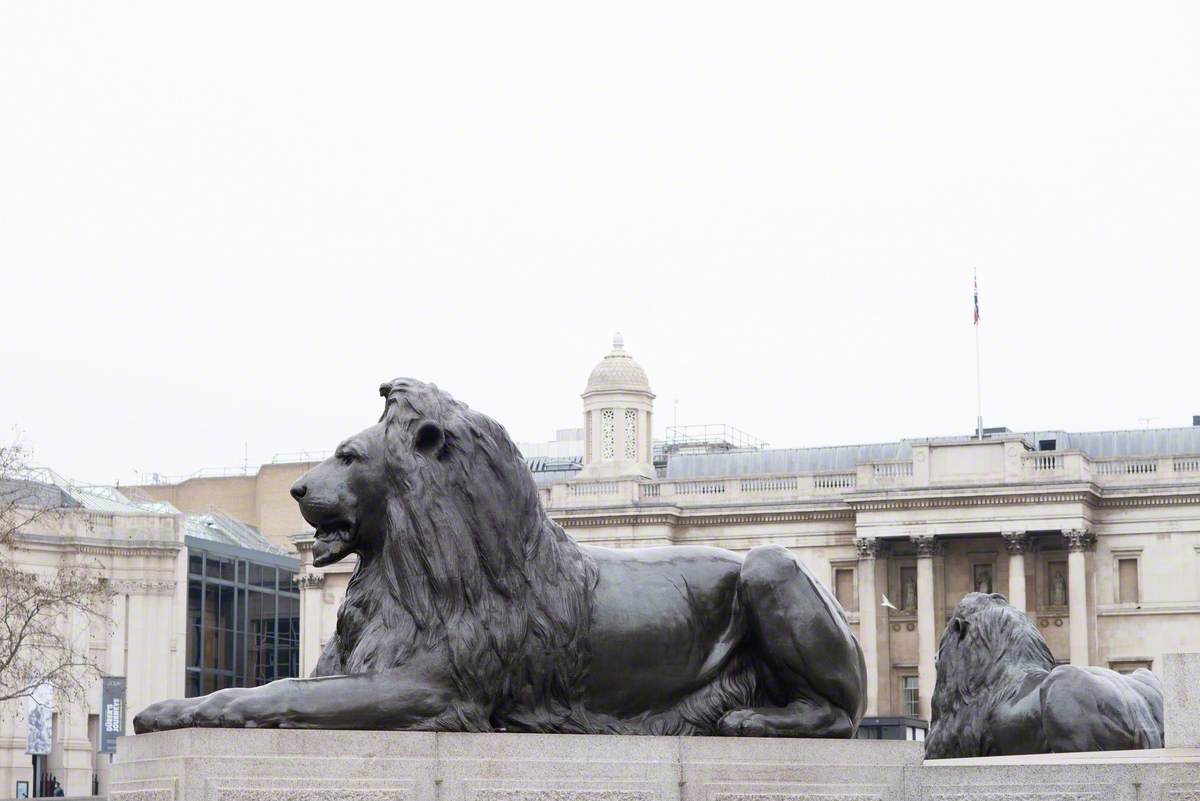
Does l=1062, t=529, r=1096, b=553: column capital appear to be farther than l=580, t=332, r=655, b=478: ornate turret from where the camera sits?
No

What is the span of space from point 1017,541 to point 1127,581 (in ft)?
11.8

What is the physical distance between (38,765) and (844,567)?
26.6 metres

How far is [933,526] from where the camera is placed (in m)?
75.9

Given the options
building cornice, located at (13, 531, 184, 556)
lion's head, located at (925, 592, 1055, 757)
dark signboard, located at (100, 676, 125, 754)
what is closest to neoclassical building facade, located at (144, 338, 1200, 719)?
building cornice, located at (13, 531, 184, 556)

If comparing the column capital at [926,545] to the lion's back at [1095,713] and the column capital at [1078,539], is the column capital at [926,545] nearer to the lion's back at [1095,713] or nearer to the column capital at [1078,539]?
the column capital at [1078,539]

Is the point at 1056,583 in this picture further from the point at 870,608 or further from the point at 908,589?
the point at 870,608

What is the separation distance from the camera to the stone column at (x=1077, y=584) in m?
73.5

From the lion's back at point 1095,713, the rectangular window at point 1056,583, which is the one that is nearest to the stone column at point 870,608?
the rectangular window at point 1056,583

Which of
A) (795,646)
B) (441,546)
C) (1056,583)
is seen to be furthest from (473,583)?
(1056,583)

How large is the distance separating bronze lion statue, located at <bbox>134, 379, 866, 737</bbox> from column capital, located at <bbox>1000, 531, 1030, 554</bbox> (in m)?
65.6

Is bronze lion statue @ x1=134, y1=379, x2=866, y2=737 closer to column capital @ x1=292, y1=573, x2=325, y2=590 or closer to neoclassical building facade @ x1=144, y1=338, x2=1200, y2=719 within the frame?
neoclassical building facade @ x1=144, y1=338, x2=1200, y2=719

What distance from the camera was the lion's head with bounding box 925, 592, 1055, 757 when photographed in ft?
46.8

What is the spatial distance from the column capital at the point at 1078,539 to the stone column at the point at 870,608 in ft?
19.2

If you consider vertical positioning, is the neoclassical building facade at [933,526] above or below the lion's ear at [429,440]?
above
